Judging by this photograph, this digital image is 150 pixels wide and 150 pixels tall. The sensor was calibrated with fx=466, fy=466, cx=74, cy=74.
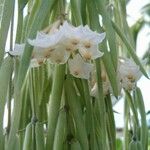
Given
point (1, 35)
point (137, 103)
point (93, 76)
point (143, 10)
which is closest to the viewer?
point (1, 35)

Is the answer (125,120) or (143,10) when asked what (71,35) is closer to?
(125,120)

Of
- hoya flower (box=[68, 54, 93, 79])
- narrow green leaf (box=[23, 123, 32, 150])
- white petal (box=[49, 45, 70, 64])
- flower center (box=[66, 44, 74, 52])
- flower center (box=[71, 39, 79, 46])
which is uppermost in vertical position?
flower center (box=[71, 39, 79, 46])

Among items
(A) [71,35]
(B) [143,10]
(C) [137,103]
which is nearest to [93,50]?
(A) [71,35]

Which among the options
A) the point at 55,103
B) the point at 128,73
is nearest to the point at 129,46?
the point at 128,73

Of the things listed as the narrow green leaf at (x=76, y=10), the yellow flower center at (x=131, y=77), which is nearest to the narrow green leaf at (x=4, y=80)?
the narrow green leaf at (x=76, y=10)

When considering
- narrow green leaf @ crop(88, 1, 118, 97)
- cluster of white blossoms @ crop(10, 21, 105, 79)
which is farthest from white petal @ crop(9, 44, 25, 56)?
narrow green leaf @ crop(88, 1, 118, 97)

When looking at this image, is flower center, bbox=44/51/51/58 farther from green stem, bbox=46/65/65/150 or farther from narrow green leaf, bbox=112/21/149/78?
narrow green leaf, bbox=112/21/149/78

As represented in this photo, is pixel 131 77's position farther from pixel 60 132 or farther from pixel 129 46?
pixel 60 132
